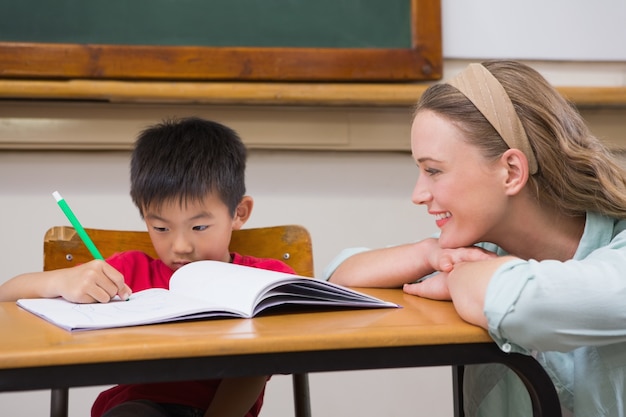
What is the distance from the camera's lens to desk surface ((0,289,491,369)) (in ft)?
2.32

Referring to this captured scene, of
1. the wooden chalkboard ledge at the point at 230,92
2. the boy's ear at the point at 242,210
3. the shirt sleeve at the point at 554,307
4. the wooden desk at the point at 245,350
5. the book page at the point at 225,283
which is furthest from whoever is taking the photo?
the wooden chalkboard ledge at the point at 230,92

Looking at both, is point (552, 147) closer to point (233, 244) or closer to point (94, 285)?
point (94, 285)

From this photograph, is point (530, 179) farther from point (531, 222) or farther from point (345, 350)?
point (345, 350)

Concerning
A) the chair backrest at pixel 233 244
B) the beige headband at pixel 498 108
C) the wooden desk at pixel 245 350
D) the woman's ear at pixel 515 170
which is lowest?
the wooden desk at pixel 245 350

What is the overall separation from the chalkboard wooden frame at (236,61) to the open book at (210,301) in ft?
3.02

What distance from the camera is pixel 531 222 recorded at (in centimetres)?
114

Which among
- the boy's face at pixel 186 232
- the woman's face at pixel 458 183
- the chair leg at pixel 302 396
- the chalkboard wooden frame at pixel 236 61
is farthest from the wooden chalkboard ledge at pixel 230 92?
the woman's face at pixel 458 183

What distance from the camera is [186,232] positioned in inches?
57.3

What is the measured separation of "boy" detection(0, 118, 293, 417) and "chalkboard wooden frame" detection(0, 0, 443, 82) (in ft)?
1.01

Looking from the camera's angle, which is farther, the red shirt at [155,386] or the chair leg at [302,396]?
the chair leg at [302,396]

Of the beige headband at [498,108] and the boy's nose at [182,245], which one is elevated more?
the beige headband at [498,108]

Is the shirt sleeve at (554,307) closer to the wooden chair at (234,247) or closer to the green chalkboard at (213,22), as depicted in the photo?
the wooden chair at (234,247)

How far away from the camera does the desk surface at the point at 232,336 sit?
2.32 ft

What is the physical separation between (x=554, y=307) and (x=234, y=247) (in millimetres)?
933
